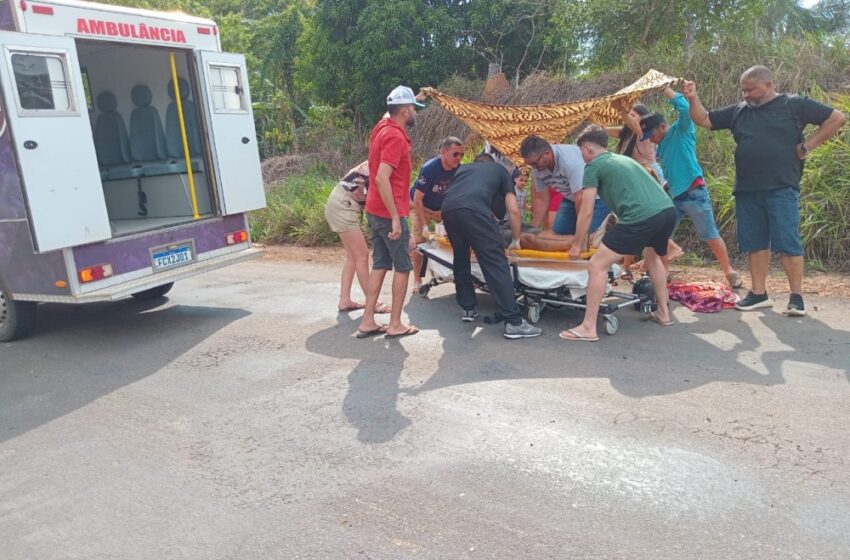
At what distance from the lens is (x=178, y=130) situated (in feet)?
27.4

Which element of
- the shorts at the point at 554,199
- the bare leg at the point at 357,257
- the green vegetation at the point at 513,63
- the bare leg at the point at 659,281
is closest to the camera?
the bare leg at the point at 659,281

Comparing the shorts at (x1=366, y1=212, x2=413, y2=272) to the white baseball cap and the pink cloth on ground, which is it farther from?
the pink cloth on ground

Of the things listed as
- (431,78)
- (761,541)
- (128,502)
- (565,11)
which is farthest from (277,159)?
(761,541)

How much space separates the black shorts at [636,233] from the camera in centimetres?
527

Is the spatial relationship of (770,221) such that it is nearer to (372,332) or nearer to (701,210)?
(701,210)

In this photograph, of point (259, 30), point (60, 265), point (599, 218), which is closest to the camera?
point (60, 265)

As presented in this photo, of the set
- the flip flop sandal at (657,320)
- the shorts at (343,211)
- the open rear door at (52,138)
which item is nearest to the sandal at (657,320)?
the flip flop sandal at (657,320)

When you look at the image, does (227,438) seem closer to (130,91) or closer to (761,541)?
(761,541)

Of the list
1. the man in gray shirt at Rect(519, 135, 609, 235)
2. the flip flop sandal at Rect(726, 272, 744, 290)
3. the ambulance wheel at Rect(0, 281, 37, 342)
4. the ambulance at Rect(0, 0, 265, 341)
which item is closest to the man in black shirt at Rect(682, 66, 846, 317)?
A: the flip flop sandal at Rect(726, 272, 744, 290)

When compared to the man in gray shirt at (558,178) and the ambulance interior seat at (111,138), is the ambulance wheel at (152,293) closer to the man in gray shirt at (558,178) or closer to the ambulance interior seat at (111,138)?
Result: the ambulance interior seat at (111,138)

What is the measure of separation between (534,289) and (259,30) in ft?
62.7

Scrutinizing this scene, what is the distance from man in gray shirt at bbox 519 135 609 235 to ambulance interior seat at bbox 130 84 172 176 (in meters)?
4.66

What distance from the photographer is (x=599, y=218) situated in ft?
23.3

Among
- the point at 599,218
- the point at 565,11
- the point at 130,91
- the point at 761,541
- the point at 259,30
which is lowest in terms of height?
the point at 761,541
